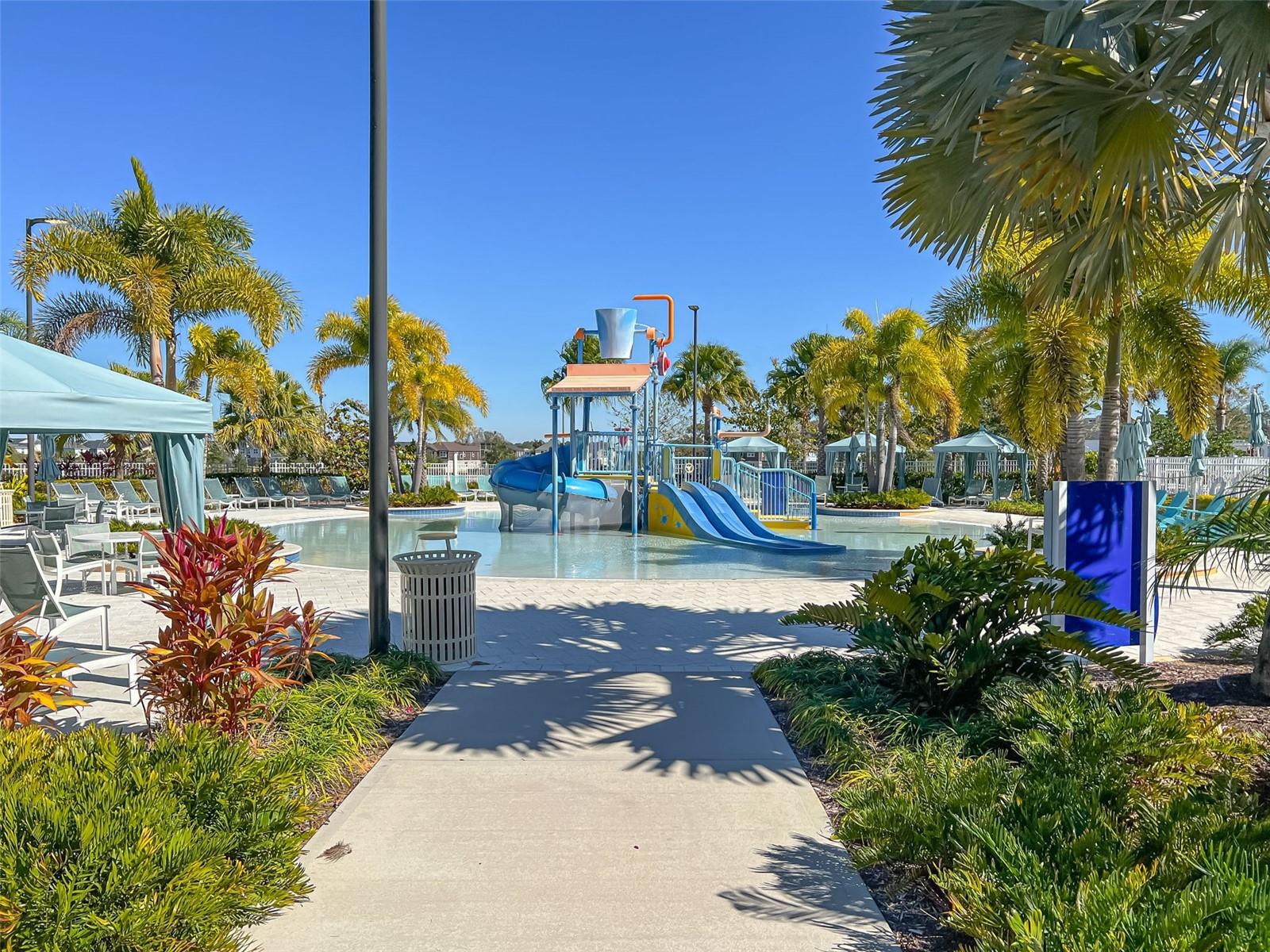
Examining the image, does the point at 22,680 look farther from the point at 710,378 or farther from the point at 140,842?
the point at 710,378

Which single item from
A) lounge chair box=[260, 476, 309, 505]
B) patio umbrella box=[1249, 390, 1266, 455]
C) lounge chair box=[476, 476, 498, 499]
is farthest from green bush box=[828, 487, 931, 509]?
lounge chair box=[260, 476, 309, 505]

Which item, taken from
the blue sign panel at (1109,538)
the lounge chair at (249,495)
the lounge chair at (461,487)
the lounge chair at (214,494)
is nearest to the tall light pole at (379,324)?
the blue sign panel at (1109,538)

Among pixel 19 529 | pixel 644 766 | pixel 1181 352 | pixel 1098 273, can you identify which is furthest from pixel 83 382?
pixel 19 529

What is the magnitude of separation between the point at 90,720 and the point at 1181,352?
13.5 meters

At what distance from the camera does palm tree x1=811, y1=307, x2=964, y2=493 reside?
998 inches

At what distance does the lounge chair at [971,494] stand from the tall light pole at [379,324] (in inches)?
1060

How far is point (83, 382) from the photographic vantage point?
6762mm

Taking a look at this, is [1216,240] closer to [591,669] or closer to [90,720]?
[591,669]

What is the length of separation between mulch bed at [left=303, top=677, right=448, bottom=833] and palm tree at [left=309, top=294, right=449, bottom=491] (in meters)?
22.4

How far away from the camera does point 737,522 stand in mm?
17938

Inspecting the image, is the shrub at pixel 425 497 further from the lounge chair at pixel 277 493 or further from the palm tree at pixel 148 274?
the palm tree at pixel 148 274

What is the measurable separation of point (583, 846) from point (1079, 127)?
4021mm

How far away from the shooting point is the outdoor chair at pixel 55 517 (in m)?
13.5

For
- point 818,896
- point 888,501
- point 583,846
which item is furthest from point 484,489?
point 818,896
